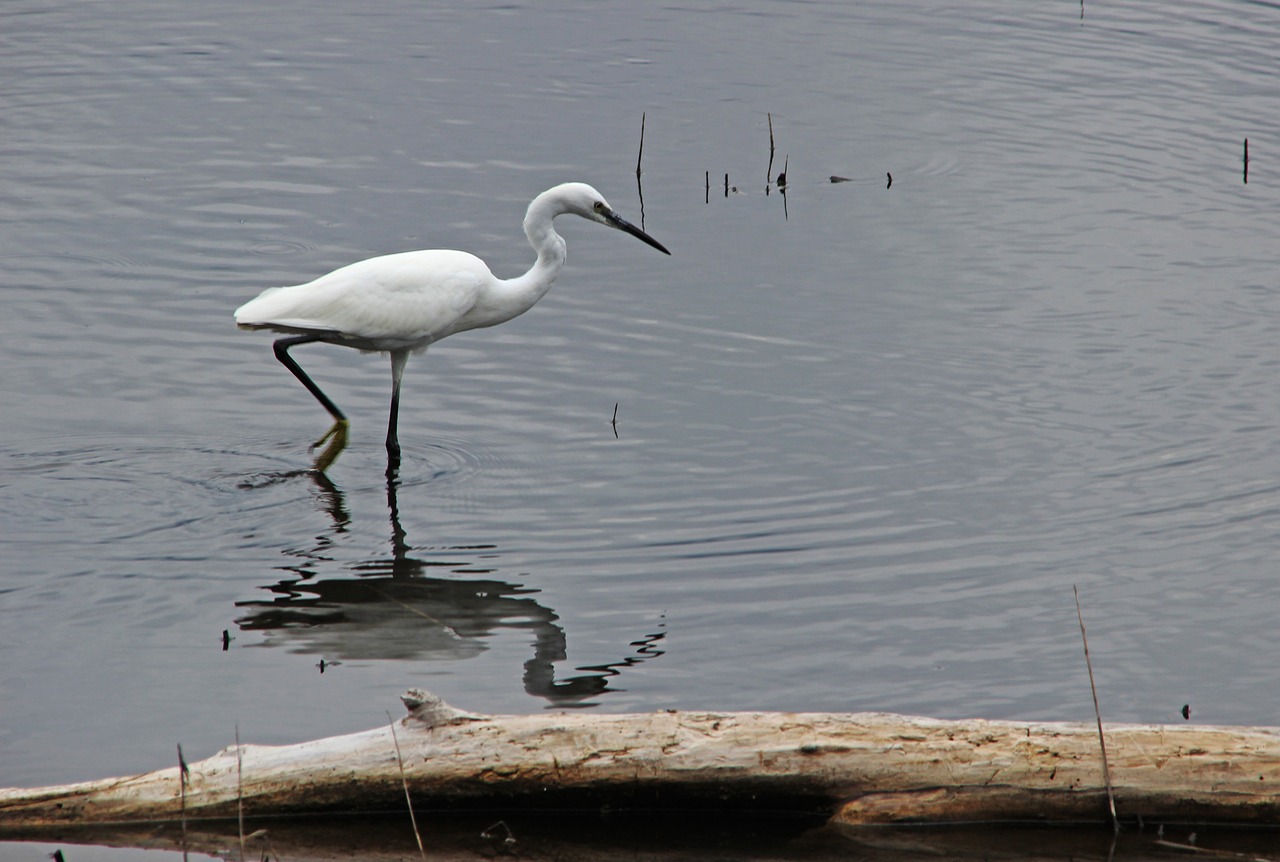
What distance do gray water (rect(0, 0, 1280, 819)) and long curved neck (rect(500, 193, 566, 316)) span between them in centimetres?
72

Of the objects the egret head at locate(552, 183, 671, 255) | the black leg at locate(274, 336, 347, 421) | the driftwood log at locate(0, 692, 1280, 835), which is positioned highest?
the egret head at locate(552, 183, 671, 255)

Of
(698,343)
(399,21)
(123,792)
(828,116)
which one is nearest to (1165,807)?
(123,792)

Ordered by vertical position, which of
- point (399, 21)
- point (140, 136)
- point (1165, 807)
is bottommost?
point (1165, 807)

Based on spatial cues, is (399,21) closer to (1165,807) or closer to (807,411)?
(807,411)

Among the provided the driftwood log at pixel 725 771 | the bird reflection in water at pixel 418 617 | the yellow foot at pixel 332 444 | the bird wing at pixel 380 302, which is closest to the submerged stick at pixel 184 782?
the driftwood log at pixel 725 771

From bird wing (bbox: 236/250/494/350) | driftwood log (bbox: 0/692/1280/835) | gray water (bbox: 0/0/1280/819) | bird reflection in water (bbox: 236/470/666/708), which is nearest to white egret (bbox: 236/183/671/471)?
bird wing (bbox: 236/250/494/350)

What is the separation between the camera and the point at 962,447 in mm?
8742

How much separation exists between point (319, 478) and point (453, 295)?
125 centimetres

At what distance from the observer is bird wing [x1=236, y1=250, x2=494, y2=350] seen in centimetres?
860

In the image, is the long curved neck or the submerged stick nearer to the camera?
the submerged stick

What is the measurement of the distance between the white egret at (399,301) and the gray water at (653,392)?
1.62 feet

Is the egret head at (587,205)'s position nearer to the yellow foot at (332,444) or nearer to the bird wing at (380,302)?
the bird wing at (380,302)

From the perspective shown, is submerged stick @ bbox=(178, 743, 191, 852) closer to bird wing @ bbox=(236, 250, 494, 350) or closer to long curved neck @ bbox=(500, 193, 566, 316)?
bird wing @ bbox=(236, 250, 494, 350)

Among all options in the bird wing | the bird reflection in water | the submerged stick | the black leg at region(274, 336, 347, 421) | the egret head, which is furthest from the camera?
the egret head
